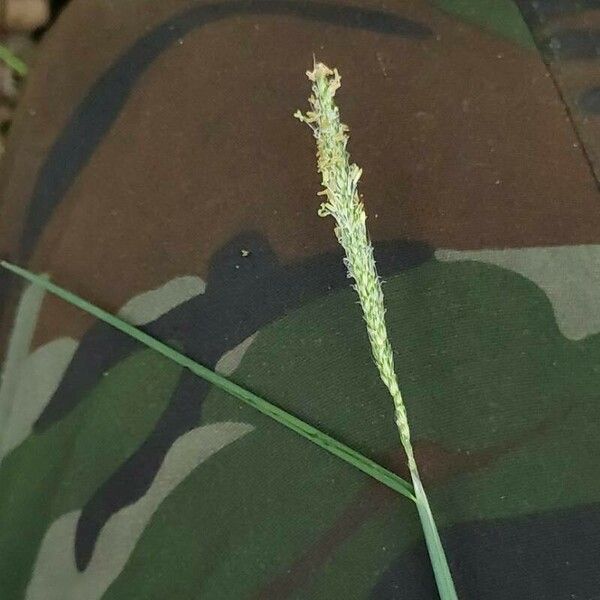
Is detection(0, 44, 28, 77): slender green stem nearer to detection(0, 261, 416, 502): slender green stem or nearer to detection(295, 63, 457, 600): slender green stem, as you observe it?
detection(0, 261, 416, 502): slender green stem

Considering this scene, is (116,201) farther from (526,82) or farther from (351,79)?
(526,82)

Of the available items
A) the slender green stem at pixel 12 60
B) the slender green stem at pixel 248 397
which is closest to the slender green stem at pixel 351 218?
the slender green stem at pixel 248 397

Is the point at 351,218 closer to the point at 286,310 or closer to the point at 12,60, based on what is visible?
the point at 286,310

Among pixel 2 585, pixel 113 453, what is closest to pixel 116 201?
pixel 113 453

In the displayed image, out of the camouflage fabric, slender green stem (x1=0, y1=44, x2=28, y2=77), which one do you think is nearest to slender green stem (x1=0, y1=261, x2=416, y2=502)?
the camouflage fabric

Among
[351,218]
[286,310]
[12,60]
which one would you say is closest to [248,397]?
[286,310]

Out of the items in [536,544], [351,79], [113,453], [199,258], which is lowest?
[536,544]

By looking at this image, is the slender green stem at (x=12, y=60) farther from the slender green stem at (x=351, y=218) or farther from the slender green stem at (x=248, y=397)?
the slender green stem at (x=351, y=218)
